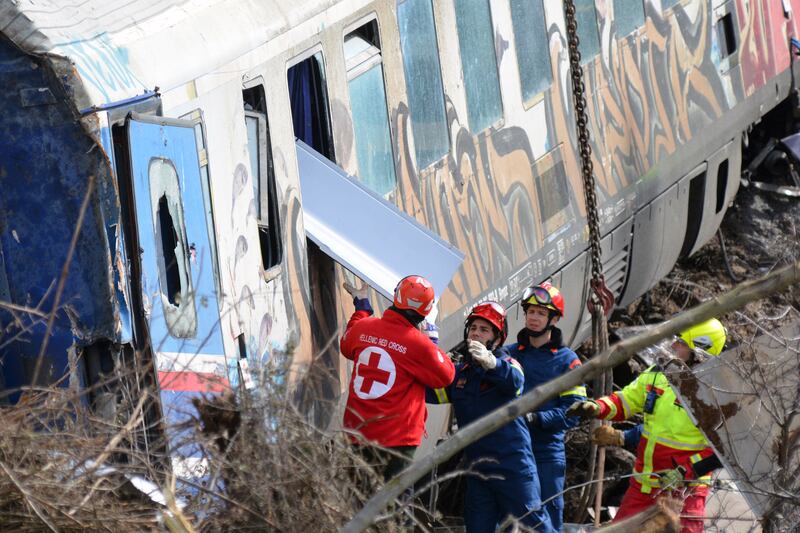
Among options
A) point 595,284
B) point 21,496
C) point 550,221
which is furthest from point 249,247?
point 550,221

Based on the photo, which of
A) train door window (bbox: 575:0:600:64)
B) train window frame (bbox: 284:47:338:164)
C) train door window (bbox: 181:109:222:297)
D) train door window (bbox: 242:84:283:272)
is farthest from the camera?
train door window (bbox: 575:0:600:64)

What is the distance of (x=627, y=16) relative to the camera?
1173cm

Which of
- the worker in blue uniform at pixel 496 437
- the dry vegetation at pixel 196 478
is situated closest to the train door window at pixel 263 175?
the worker in blue uniform at pixel 496 437

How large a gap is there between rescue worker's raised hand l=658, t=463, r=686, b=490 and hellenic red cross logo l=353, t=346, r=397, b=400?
1494 mm

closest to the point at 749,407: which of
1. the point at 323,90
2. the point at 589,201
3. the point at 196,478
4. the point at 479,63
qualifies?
the point at 589,201

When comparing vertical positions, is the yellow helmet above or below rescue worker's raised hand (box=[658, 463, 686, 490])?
above

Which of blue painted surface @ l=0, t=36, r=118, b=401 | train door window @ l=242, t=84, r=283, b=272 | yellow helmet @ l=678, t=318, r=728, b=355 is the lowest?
yellow helmet @ l=678, t=318, r=728, b=355

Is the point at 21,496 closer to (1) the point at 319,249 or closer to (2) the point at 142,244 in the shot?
(2) the point at 142,244

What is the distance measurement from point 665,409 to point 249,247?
93.1 inches

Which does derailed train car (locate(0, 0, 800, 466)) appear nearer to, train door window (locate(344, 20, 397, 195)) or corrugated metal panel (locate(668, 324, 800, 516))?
train door window (locate(344, 20, 397, 195))

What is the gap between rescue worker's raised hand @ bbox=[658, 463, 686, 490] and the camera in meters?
7.31

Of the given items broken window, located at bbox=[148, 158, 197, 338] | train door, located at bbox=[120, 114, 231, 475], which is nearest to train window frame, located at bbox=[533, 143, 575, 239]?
train door, located at bbox=[120, 114, 231, 475]

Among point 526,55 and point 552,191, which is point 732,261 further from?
point 526,55

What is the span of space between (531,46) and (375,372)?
13.0 feet
